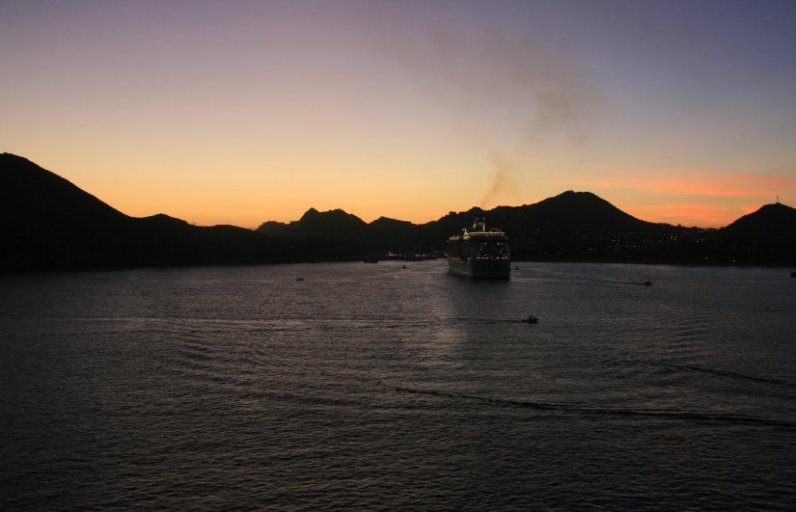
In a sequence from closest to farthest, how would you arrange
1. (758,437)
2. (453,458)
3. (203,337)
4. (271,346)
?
(453,458) → (758,437) → (271,346) → (203,337)

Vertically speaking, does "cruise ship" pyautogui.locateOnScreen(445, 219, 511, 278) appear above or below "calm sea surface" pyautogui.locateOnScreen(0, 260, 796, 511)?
above

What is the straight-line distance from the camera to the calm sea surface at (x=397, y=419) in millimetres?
23688

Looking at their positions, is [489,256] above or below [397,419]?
above

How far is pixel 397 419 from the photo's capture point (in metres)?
32.6

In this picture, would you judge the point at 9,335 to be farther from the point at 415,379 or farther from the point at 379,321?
the point at 415,379

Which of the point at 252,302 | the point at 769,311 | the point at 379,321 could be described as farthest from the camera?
the point at 252,302

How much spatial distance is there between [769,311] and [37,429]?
103373 millimetres

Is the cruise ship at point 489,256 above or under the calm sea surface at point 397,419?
above

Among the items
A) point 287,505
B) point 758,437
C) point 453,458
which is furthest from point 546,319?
point 287,505

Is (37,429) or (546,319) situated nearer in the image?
(37,429)

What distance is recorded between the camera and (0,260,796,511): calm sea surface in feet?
77.7

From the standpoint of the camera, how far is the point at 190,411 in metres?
34.5

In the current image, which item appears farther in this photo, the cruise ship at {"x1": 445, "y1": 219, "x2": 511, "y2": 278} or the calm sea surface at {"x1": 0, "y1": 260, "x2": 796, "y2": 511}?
the cruise ship at {"x1": 445, "y1": 219, "x2": 511, "y2": 278}

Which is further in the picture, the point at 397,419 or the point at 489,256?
the point at 489,256
